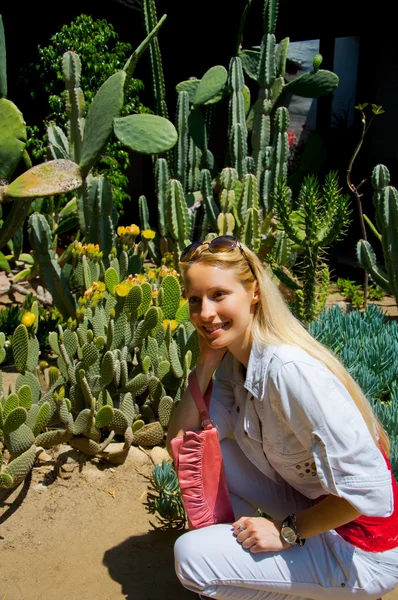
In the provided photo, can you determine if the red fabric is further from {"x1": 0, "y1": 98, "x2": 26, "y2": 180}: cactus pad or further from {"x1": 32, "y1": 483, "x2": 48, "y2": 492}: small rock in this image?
{"x1": 0, "y1": 98, "x2": 26, "y2": 180}: cactus pad

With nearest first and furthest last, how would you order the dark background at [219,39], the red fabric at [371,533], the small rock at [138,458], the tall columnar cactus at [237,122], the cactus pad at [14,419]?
the red fabric at [371,533] < the cactus pad at [14,419] < the small rock at [138,458] < the tall columnar cactus at [237,122] < the dark background at [219,39]

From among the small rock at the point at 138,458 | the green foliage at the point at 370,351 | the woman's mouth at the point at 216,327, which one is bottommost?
the small rock at the point at 138,458

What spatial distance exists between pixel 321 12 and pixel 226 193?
3134 mm

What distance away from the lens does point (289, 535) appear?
5.15ft

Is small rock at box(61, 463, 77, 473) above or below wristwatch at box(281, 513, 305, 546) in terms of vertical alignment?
below

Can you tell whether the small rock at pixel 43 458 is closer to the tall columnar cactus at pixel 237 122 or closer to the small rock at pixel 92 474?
the small rock at pixel 92 474

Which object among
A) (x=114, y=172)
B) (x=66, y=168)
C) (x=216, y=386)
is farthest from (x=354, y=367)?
(x=114, y=172)

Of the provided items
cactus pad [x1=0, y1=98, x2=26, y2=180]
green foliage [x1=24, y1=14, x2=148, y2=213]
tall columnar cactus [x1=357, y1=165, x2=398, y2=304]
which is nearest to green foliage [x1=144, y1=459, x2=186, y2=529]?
cactus pad [x1=0, y1=98, x2=26, y2=180]

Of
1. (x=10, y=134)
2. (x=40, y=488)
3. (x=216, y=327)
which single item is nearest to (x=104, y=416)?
(x=40, y=488)

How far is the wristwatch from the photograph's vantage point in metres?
1.57

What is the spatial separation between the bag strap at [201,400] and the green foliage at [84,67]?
4469mm

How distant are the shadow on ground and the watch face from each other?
0.64 m

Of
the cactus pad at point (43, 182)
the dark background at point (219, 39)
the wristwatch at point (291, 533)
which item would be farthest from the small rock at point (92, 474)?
the dark background at point (219, 39)

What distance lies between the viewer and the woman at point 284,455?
1452mm
